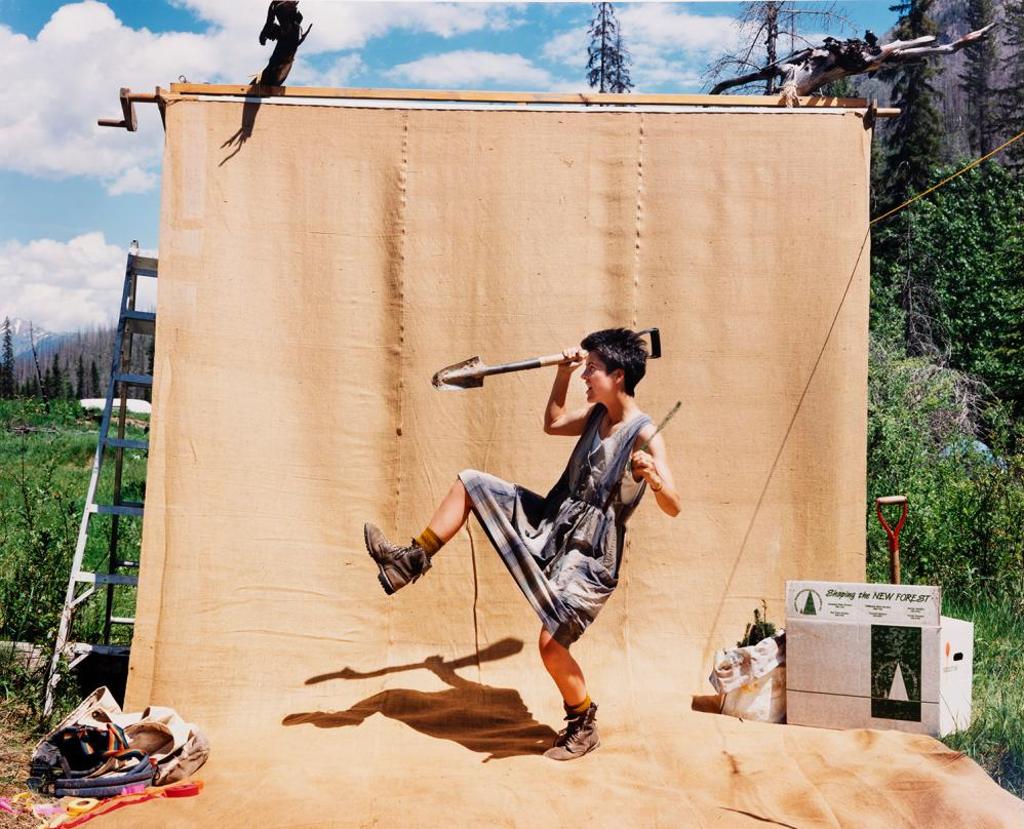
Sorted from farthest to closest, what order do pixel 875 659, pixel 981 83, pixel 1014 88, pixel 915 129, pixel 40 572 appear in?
1. pixel 981 83
2. pixel 1014 88
3. pixel 915 129
4. pixel 40 572
5. pixel 875 659

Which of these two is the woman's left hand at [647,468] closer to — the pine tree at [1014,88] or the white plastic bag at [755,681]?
Answer: the white plastic bag at [755,681]

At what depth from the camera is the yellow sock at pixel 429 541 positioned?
11.3ft

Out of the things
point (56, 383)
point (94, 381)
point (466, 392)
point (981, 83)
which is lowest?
point (466, 392)

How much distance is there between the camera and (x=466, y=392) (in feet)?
13.5

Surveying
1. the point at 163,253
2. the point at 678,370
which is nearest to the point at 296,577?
the point at 163,253

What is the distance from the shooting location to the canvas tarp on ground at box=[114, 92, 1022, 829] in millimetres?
3947

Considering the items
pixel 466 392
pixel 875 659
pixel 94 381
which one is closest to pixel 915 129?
pixel 94 381

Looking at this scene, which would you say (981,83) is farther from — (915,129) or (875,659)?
(875,659)

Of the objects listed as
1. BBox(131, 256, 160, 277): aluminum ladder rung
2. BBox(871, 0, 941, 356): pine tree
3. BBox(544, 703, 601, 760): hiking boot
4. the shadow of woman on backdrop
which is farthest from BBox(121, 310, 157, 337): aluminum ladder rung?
BBox(871, 0, 941, 356): pine tree

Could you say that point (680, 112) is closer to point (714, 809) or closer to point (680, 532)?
point (680, 532)

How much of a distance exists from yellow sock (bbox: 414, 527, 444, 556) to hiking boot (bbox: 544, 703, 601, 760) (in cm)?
76

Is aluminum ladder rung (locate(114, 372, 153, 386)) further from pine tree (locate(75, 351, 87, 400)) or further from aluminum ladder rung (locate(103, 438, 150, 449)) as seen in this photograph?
pine tree (locate(75, 351, 87, 400))

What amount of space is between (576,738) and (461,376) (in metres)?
1.44

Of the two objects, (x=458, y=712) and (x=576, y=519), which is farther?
(x=458, y=712)
